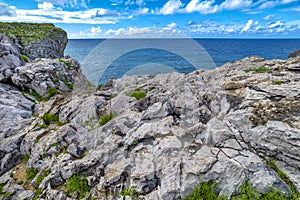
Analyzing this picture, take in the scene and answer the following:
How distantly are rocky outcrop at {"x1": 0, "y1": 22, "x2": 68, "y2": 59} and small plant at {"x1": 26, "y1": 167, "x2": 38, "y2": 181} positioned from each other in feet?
133

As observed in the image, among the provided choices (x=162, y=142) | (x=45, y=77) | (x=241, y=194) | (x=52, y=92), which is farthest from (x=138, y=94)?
(x=45, y=77)

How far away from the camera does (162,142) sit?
30.3ft

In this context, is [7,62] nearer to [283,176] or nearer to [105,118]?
[105,118]

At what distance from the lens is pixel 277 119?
27.5 feet

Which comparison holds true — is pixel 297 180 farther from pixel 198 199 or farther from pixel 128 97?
pixel 128 97

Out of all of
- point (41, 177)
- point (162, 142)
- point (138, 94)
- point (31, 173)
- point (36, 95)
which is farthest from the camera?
point (36, 95)

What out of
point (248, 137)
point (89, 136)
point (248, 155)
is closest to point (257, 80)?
point (248, 137)

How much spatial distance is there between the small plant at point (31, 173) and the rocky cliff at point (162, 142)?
0.06 m

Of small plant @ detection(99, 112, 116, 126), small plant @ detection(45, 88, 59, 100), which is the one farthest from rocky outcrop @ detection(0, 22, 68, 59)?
small plant @ detection(99, 112, 116, 126)

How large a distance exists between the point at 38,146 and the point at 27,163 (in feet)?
3.49

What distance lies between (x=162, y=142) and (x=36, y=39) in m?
52.8

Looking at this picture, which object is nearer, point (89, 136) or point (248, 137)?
point (248, 137)

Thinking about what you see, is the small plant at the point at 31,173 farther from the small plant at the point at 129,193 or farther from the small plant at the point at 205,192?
the small plant at the point at 205,192

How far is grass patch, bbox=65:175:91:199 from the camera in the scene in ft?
28.4
